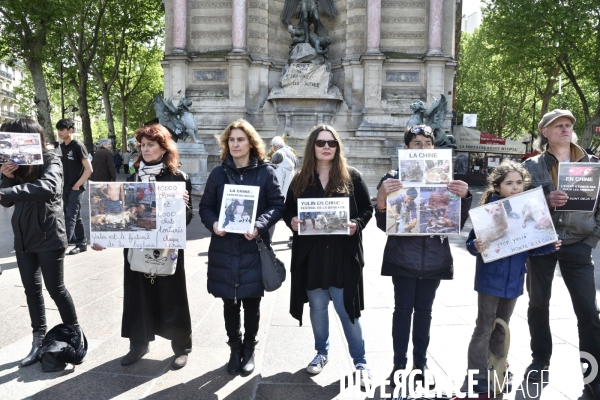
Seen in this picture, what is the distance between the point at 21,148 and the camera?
403 cm

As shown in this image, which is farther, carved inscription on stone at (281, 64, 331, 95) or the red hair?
carved inscription on stone at (281, 64, 331, 95)

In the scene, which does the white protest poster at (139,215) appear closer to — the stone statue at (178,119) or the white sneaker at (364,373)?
the white sneaker at (364,373)

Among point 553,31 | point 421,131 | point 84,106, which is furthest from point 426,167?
point 84,106

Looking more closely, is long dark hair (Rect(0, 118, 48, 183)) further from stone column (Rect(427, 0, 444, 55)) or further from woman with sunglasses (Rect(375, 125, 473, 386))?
stone column (Rect(427, 0, 444, 55))

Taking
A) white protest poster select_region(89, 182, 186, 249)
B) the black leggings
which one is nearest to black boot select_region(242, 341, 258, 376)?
white protest poster select_region(89, 182, 186, 249)

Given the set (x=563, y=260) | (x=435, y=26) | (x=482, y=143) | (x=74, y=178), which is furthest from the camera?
(x=482, y=143)

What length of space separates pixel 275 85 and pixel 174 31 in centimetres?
491

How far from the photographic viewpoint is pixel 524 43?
25.2 meters

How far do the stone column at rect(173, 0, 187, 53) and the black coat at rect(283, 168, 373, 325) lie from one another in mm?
18679

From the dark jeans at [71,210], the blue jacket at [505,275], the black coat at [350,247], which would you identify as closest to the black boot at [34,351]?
the black coat at [350,247]

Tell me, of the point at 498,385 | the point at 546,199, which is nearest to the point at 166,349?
the point at 498,385

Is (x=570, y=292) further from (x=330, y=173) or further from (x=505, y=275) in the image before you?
(x=330, y=173)

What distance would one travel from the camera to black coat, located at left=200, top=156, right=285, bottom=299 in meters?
3.87

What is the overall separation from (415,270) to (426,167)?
80 centimetres
